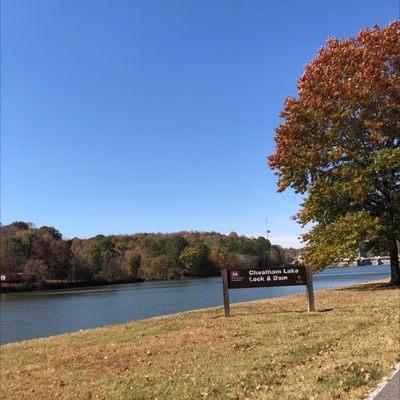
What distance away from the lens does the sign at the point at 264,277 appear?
51.2 feet

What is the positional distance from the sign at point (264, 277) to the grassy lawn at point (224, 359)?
1166mm

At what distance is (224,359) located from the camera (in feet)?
29.2

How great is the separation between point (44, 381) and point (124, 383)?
6.70 feet

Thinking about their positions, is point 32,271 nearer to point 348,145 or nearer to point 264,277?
point 348,145

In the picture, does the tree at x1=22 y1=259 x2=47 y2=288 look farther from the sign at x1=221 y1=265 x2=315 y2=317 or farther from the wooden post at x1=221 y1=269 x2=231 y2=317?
the sign at x1=221 y1=265 x2=315 y2=317

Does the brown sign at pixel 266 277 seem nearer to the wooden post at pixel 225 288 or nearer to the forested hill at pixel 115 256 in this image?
the wooden post at pixel 225 288

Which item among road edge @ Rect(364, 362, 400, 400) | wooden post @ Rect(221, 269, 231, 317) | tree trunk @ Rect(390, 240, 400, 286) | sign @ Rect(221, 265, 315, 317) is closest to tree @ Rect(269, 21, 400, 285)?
tree trunk @ Rect(390, 240, 400, 286)

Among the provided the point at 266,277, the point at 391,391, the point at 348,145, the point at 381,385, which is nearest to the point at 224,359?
the point at 381,385

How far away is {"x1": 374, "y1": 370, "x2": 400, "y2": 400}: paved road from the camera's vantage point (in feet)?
19.2

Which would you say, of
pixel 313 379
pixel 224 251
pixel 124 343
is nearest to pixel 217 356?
pixel 313 379

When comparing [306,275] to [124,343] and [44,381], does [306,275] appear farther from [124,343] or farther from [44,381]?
[44,381]

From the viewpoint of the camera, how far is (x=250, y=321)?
13.6 meters

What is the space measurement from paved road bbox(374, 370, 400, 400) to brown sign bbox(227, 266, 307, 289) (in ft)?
29.4

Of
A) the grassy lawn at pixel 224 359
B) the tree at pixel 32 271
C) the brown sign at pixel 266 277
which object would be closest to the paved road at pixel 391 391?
the grassy lawn at pixel 224 359
